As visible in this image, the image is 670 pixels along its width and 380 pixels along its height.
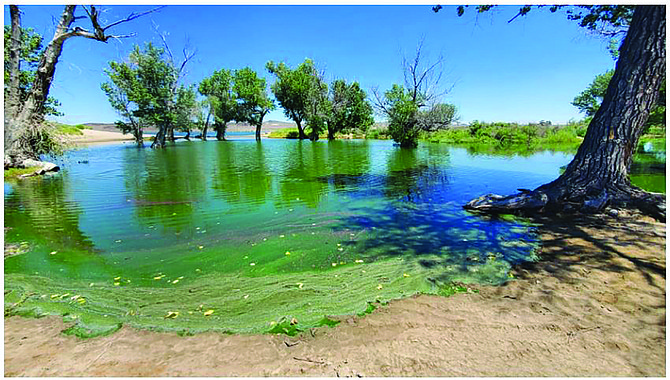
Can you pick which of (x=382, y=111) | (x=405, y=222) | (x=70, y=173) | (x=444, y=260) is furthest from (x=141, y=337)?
(x=382, y=111)

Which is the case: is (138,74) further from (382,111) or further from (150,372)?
(150,372)

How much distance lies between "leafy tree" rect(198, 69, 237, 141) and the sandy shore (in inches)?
1969

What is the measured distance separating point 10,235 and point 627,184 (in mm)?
13232

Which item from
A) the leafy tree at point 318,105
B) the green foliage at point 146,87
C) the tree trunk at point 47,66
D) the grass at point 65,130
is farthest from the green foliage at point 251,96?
the tree trunk at point 47,66

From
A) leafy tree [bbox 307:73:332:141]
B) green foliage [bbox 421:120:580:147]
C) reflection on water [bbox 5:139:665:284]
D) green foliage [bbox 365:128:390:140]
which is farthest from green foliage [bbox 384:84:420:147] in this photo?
green foliage [bbox 365:128:390:140]

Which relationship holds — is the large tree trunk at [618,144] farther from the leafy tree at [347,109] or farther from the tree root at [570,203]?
the leafy tree at [347,109]

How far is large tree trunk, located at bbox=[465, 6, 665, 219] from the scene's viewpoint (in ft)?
20.1

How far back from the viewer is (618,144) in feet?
21.9

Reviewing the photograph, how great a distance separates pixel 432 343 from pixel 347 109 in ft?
164

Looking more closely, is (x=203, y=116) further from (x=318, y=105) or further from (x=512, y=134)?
(x=512, y=134)

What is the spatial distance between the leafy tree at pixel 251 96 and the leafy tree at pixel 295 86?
80.5 inches

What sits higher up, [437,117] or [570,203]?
[437,117]

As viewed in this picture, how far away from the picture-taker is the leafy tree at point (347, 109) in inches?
1871

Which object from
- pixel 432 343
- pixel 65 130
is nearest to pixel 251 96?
pixel 65 130
